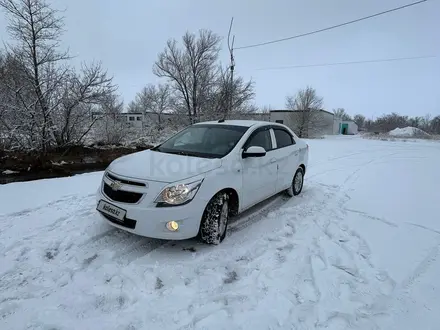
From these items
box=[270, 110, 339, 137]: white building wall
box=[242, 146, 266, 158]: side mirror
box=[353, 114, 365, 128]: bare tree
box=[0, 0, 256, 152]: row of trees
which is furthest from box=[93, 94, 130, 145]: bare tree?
box=[353, 114, 365, 128]: bare tree

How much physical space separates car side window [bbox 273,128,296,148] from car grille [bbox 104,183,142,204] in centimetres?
274

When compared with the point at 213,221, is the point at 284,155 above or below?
above

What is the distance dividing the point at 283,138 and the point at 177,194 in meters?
2.82

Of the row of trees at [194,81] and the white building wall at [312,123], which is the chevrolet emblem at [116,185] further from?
the white building wall at [312,123]

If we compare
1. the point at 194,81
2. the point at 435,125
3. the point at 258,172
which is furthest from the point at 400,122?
the point at 258,172

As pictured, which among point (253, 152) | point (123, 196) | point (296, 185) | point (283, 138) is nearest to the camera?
point (123, 196)

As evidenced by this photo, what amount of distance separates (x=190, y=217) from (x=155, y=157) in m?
1.17

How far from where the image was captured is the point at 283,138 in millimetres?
4898

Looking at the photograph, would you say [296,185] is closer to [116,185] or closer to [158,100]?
[116,185]

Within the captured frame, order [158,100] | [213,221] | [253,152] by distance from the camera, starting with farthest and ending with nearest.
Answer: [158,100]
[253,152]
[213,221]

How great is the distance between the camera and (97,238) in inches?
130

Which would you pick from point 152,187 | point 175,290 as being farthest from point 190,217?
point 175,290

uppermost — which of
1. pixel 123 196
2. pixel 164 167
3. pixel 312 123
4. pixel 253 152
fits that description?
pixel 312 123

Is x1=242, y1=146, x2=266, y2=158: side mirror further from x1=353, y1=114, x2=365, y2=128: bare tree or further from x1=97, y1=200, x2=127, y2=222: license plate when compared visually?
x1=353, y1=114, x2=365, y2=128: bare tree
